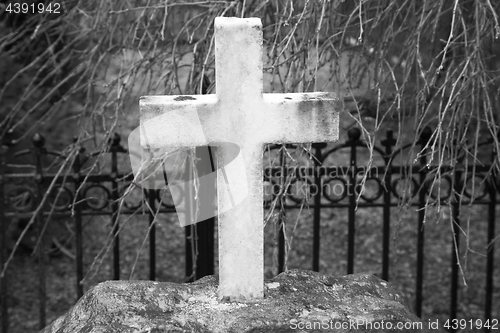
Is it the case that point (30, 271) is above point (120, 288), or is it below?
below

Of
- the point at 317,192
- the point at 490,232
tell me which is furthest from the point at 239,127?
the point at 490,232

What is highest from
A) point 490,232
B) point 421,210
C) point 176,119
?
point 176,119

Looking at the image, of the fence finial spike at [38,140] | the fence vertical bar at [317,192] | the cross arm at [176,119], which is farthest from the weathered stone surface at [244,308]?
the fence finial spike at [38,140]

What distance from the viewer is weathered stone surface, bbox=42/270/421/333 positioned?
5.81 feet

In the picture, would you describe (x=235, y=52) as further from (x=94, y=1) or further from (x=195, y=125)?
(x=94, y=1)

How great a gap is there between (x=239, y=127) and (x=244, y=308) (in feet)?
1.52

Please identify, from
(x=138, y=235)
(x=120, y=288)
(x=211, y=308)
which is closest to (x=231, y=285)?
(x=211, y=308)

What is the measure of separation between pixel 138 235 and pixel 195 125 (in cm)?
381

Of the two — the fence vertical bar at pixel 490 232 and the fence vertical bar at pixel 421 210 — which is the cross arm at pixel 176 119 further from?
the fence vertical bar at pixel 490 232

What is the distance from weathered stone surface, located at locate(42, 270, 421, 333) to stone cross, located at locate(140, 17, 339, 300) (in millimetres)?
86

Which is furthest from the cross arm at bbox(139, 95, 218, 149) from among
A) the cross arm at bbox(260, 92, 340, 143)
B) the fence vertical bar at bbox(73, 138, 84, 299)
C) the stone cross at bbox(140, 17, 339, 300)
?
the fence vertical bar at bbox(73, 138, 84, 299)

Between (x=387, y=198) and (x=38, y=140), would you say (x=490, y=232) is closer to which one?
(x=387, y=198)

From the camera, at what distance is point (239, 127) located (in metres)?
1.89

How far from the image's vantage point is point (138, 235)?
5582 mm
